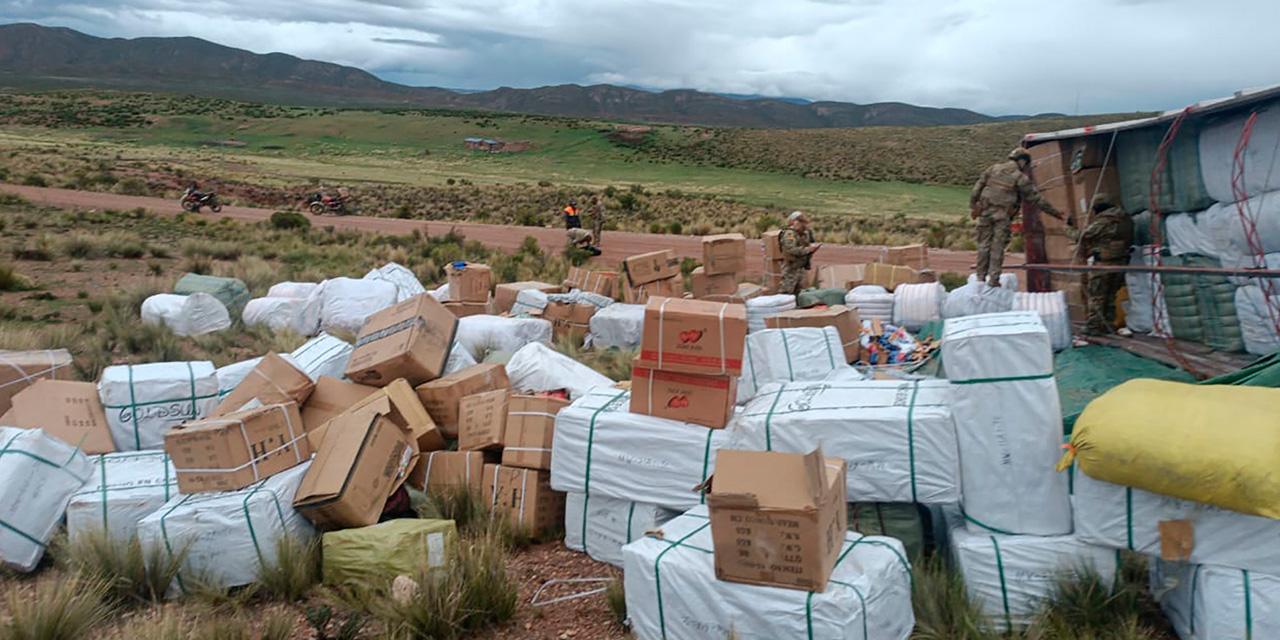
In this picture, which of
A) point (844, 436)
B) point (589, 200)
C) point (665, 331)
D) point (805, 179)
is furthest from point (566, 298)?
point (805, 179)

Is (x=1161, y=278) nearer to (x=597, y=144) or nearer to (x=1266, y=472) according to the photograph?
(x=1266, y=472)

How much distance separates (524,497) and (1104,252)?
7129mm

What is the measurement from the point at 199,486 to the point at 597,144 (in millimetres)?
87823

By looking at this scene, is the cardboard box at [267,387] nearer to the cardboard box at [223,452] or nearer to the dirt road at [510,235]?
the cardboard box at [223,452]

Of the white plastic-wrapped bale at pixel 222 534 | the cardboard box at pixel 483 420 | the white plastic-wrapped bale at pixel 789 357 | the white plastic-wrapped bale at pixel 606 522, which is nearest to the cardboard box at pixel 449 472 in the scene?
the cardboard box at pixel 483 420

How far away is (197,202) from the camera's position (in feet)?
108

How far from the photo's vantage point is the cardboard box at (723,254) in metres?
13.2

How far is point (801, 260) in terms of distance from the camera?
1269 cm

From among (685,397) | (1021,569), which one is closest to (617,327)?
(685,397)

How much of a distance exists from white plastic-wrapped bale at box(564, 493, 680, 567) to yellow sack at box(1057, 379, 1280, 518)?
244 centimetres

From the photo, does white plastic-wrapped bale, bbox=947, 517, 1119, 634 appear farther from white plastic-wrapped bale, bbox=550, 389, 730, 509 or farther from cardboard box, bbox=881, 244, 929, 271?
cardboard box, bbox=881, 244, 929, 271

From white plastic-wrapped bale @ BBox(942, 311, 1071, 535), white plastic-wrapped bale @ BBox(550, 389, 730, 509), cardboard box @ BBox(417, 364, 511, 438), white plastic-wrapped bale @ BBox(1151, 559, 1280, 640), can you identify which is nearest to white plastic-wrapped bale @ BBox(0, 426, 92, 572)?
cardboard box @ BBox(417, 364, 511, 438)

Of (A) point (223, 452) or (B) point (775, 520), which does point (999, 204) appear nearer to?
(B) point (775, 520)

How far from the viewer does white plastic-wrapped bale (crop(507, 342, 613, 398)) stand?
8.03 metres
